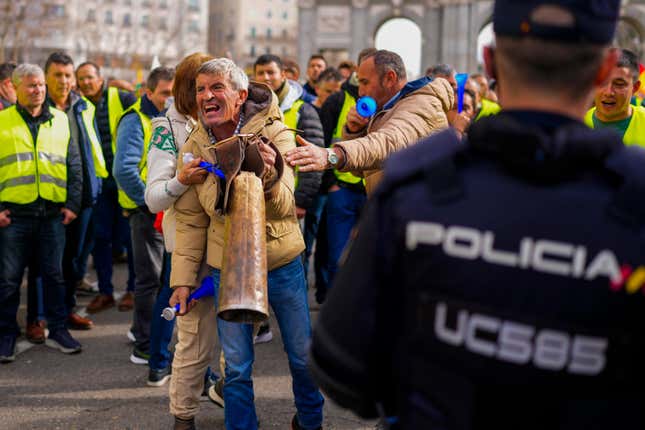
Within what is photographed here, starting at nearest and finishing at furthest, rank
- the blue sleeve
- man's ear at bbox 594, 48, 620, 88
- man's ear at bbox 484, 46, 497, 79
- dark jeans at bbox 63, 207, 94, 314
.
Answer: man's ear at bbox 594, 48, 620, 88 → man's ear at bbox 484, 46, 497, 79 → the blue sleeve → dark jeans at bbox 63, 207, 94, 314

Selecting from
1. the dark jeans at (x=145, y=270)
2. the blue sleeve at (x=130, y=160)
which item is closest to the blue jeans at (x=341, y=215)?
the dark jeans at (x=145, y=270)

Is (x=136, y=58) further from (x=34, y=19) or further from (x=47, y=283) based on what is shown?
(x=47, y=283)

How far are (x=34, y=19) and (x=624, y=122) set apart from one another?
35.6 meters

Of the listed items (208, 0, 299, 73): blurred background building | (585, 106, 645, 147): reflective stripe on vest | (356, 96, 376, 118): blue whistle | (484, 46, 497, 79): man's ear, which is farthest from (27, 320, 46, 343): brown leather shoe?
(208, 0, 299, 73): blurred background building

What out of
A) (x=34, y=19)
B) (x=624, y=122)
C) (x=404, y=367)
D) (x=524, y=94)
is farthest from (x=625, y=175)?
(x=34, y=19)

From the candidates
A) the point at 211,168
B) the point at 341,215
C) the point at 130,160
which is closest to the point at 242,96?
the point at 211,168

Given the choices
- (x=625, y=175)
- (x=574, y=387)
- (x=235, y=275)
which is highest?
(x=625, y=175)

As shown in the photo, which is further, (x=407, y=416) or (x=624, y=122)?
(x=624, y=122)

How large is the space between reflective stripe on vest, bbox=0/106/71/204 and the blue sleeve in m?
0.68

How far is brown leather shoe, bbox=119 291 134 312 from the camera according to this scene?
7.77 m

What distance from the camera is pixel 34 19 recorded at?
36125 mm

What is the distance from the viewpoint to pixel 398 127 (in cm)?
395

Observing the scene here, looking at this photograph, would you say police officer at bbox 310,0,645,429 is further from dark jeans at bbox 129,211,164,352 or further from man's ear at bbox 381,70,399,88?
dark jeans at bbox 129,211,164,352

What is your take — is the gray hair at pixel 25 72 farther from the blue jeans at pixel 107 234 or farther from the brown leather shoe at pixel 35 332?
the brown leather shoe at pixel 35 332
